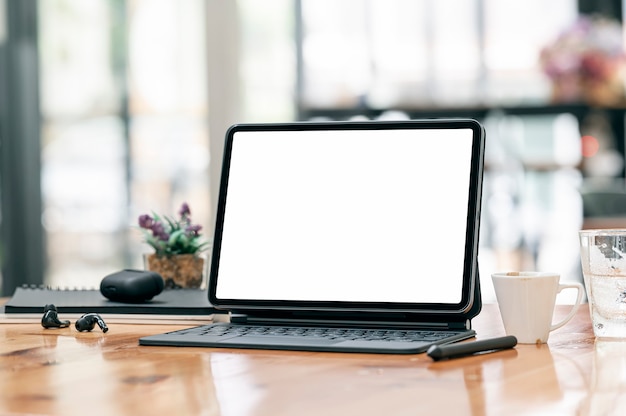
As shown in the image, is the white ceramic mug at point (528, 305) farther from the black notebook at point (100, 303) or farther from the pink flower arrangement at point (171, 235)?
the pink flower arrangement at point (171, 235)

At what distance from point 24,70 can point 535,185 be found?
2.91 metres

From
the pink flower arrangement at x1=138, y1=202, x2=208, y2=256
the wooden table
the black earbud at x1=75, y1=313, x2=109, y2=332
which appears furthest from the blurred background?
the pink flower arrangement at x1=138, y1=202, x2=208, y2=256

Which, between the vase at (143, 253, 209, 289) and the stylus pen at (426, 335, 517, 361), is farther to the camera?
the vase at (143, 253, 209, 289)

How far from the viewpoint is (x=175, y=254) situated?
1481mm

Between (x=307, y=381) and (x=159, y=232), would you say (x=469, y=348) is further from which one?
(x=159, y=232)

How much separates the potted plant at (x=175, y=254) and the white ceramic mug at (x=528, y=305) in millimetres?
614

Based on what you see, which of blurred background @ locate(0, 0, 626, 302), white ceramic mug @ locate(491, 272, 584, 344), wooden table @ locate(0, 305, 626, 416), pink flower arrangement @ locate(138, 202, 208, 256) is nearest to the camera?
wooden table @ locate(0, 305, 626, 416)

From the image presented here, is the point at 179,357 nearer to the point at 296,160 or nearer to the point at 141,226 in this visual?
the point at 296,160

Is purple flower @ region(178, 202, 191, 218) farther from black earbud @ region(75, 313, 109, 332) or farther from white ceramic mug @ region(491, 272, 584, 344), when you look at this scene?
white ceramic mug @ region(491, 272, 584, 344)

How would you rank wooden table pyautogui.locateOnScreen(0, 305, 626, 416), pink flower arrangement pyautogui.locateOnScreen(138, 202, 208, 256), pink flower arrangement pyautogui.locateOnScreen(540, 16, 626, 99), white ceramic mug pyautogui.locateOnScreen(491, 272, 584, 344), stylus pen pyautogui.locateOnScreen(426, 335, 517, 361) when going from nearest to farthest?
wooden table pyautogui.locateOnScreen(0, 305, 626, 416) → stylus pen pyautogui.locateOnScreen(426, 335, 517, 361) → white ceramic mug pyautogui.locateOnScreen(491, 272, 584, 344) → pink flower arrangement pyautogui.locateOnScreen(138, 202, 208, 256) → pink flower arrangement pyautogui.locateOnScreen(540, 16, 626, 99)

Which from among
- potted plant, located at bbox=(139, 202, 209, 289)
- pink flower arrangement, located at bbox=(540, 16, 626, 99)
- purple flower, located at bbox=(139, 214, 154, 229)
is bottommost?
potted plant, located at bbox=(139, 202, 209, 289)

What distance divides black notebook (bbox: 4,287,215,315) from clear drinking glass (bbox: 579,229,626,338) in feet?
1.46

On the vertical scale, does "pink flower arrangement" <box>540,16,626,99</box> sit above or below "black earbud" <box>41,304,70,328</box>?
above

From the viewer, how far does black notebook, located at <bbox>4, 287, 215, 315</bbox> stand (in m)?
1.21
